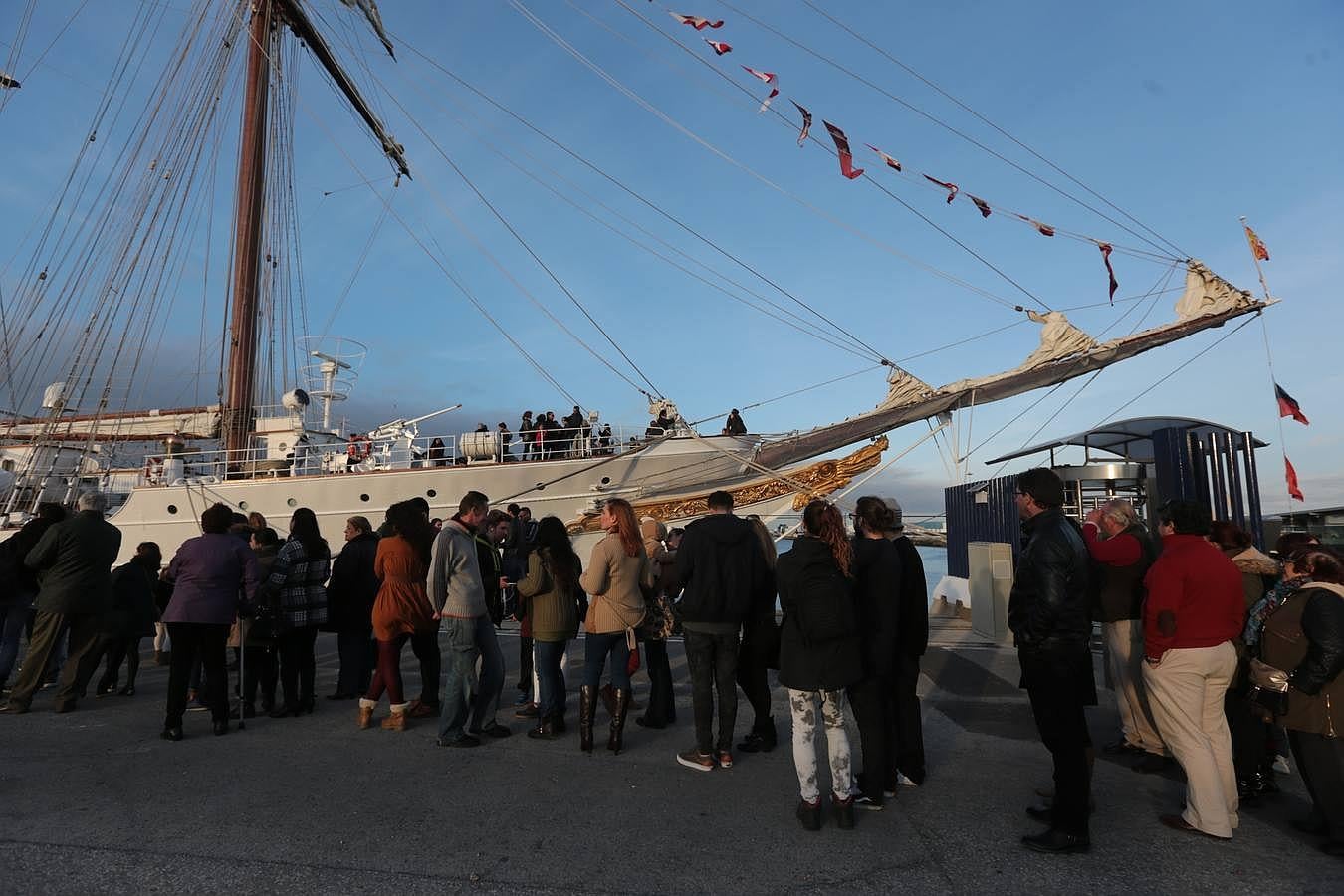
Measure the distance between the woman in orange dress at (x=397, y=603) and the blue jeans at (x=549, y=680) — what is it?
0.95m

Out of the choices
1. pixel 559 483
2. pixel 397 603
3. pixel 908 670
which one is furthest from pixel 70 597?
pixel 559 483

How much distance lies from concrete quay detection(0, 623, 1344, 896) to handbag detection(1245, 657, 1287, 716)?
1.91 feet

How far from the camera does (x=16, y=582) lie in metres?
5.97

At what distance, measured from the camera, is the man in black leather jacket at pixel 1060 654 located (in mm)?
3184

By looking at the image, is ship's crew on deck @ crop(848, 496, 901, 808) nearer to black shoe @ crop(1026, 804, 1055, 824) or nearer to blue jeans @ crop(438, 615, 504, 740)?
black shoe @ crop(1026, 804, 1055, 824)

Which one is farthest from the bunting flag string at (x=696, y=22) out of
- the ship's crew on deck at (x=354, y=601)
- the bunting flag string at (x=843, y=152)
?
the ship's crew on deck at (x=354, y=601)

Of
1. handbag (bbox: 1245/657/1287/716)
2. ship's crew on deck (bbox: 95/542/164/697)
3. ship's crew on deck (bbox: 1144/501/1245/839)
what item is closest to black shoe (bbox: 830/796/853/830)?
ship's crew on deck (bbox: 1144/501/1245/839)

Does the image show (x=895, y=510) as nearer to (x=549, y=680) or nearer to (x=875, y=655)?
(x=875, y=655)

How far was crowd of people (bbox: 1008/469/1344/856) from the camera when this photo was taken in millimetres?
3189

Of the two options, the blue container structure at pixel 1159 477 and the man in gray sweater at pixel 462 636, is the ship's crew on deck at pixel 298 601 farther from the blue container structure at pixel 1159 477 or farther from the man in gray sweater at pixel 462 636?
the blue container structure at pixel 1159 477

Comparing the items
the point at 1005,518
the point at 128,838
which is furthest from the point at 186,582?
the point at 1005,518

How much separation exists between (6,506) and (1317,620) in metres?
22.8

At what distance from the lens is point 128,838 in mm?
3158

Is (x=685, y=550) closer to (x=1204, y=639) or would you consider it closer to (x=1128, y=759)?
(x=1204, y=639)
